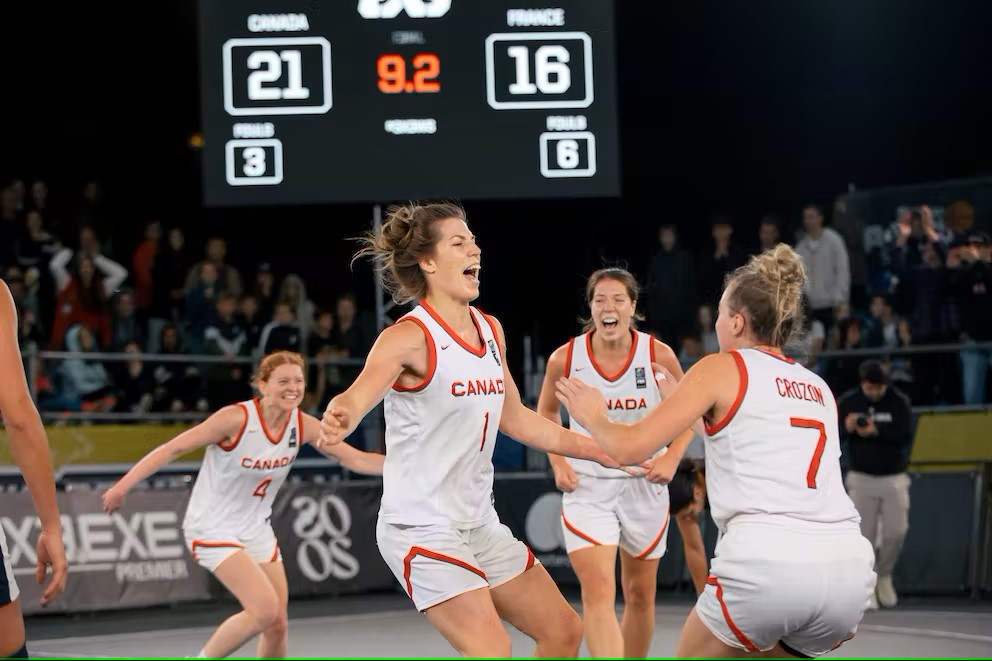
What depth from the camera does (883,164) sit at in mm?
18469

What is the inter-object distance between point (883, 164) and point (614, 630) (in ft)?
45.2

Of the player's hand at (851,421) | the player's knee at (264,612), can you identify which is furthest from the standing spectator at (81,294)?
the player's hand at (851,421)

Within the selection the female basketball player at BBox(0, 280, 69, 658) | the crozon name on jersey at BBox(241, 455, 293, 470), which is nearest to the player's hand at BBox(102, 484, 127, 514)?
the crozon name on jersey at BBox(241, 455, 293, 470)

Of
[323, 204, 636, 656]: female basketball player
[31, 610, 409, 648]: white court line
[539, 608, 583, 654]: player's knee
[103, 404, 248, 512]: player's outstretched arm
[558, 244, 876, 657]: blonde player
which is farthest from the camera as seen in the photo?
[31, 610, 409, 648]: white court line

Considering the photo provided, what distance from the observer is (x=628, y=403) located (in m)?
6.85

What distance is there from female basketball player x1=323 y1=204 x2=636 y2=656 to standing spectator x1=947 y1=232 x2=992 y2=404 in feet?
29.0

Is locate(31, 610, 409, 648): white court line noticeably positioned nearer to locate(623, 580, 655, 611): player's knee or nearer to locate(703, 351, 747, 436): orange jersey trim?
locate(623, 580, 655, 611): player's knee

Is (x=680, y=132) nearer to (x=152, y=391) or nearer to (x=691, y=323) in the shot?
(x=691, y=323)

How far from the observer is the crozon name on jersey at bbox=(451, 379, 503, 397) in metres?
4.43

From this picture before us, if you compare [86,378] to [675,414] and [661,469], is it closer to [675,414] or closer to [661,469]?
[661,469]

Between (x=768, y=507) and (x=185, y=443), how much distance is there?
3942 millimetres

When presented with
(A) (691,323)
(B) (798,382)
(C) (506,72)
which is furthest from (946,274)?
(B) (798,382)

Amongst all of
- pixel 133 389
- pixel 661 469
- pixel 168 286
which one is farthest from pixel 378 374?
pixel 168 286

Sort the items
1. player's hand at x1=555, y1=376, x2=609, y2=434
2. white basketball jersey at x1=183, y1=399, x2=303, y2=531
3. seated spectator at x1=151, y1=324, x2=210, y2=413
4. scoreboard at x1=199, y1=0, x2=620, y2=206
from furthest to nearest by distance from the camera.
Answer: seated spectator at x1=151, y1=324, x2=210, y2=413 → scoreboard at x1=199, y1=0, x2=620, y2=206 → white basketball jersey at x1=183, y1=399, x2=303, y2=531 → player's hand at x1=555, y1=376, x2=609, y2=434
